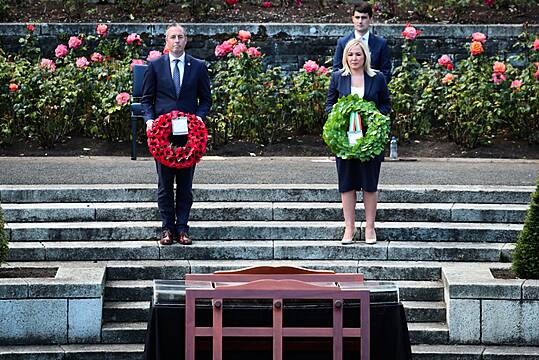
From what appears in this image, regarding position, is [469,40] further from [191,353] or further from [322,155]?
[191,353]

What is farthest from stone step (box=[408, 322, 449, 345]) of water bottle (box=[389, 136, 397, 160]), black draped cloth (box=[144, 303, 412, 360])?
water bottle (box=[389, 136, 397, 160])

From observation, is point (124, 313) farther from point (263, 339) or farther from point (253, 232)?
point (263, 339)

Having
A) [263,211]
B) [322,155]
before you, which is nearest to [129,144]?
[322,155]

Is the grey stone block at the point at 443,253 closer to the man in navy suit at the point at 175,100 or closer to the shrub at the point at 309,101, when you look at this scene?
the man in navy suit at the point at 175,100

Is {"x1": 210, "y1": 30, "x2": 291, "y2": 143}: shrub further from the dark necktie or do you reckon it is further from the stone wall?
the dark necktie

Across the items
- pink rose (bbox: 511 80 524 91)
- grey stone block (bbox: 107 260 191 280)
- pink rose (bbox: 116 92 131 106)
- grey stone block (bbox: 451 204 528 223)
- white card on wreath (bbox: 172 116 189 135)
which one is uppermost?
pink rose (bbox: 511 80 524 91)

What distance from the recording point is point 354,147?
1116cm

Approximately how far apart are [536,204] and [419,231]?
65.3 inches

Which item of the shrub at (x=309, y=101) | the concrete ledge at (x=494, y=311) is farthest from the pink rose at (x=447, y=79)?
the concrete ledge at (x=494, y=311)

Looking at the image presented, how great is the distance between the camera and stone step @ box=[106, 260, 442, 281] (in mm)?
10969

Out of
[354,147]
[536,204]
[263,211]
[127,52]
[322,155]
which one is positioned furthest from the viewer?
[127,52]

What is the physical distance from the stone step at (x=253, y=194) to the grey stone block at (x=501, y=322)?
222 centimetres

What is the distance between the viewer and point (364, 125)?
11242 mm

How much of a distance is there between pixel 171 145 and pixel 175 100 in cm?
48
